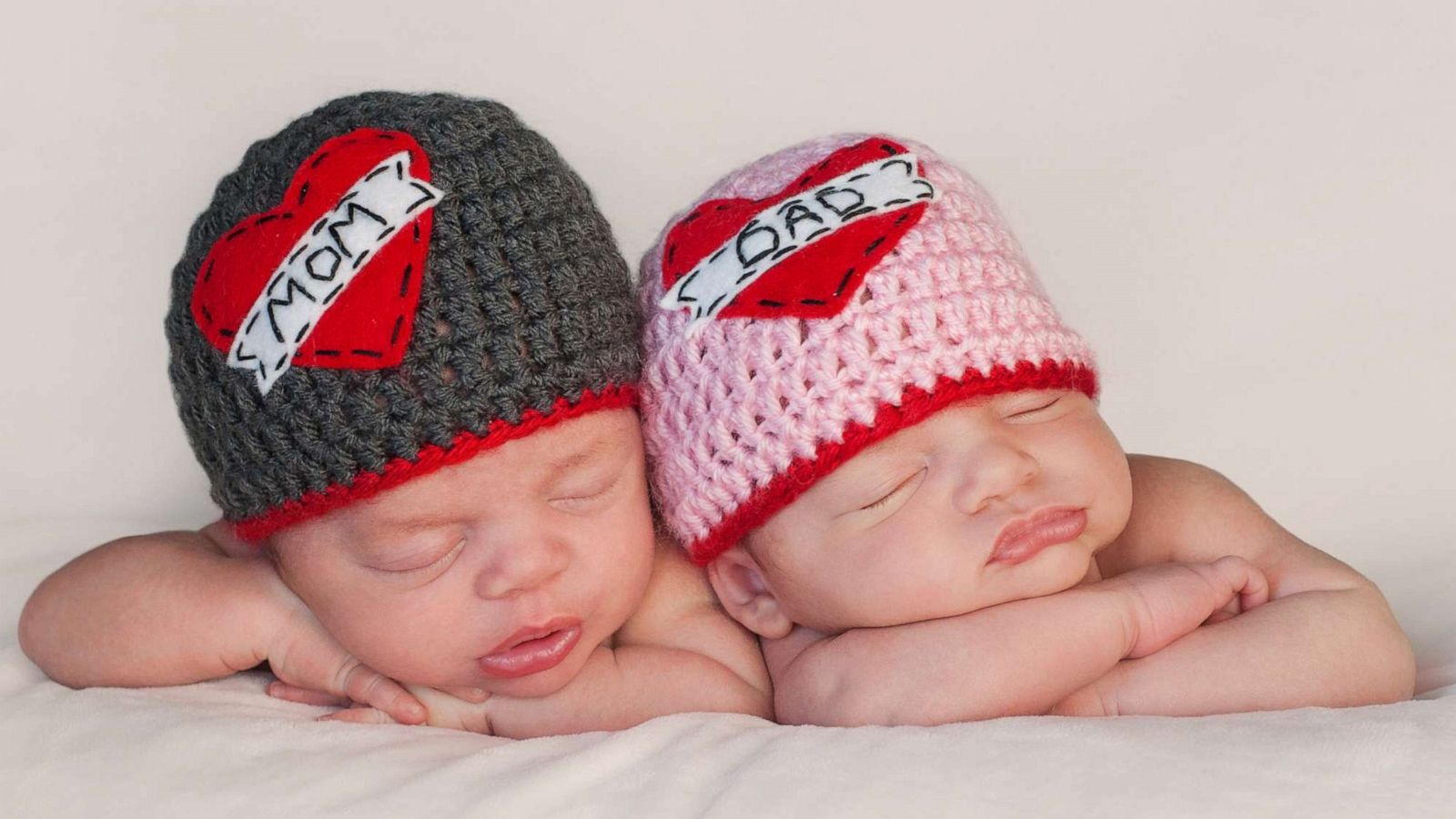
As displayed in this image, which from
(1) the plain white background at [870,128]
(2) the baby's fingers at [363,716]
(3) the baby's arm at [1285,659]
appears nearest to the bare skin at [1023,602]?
(3) the baby's arm at [1285,659]

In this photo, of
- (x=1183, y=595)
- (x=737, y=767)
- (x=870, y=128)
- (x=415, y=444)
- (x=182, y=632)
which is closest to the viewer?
(x=737, y=767)

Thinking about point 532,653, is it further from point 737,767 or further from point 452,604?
point 737,767

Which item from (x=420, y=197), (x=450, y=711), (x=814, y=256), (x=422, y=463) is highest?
(x=420, y=197)

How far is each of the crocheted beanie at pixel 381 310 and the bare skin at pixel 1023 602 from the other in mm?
315

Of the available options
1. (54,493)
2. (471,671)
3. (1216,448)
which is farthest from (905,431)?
(54,493)

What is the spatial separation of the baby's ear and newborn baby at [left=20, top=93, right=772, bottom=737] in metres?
0.04

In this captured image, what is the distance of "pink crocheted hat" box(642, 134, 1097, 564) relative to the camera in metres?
1.62

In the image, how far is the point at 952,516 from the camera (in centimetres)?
163

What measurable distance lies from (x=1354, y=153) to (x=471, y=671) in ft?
6.06

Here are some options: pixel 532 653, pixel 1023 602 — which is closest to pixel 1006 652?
pixel 1023 602

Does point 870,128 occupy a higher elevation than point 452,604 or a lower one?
higher

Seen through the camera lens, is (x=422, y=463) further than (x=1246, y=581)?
No

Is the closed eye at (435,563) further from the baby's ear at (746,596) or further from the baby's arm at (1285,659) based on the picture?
the baby's arm at (1285,659)

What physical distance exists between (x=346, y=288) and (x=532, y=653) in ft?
1.46
